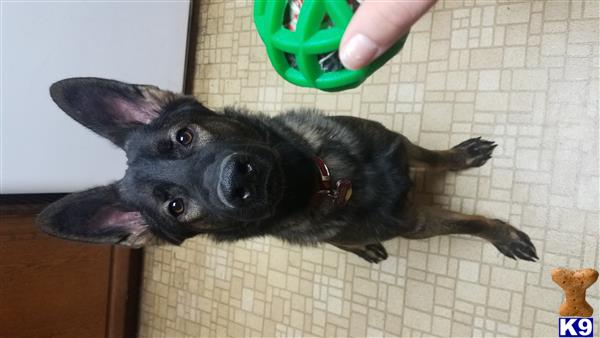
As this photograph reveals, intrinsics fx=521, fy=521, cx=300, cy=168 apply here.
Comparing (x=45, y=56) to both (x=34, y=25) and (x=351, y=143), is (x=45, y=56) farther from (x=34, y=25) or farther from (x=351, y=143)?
(x=351, y=143)

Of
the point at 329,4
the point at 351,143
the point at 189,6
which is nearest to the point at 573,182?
the point at 351,143

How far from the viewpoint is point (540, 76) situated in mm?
2783

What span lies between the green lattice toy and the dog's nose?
376 millimetres

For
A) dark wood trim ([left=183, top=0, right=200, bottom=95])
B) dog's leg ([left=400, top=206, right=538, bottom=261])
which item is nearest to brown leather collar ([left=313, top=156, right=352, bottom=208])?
dog's leg ([left=400, top=206, right=538, bottom=261])

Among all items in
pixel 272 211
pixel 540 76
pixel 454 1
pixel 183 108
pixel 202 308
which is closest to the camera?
pixel 272 211

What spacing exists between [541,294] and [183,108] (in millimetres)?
2080

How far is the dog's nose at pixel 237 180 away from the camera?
6.17ft

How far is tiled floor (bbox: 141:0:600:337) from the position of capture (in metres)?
2.67

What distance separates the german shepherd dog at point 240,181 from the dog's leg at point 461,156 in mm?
86

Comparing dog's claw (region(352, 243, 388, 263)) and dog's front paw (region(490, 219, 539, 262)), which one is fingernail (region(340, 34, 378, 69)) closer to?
dog's front paw (region(490, 219, 539, 262))

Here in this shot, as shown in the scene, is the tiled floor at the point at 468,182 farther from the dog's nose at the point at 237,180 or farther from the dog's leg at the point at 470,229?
the dog's nose at the point at 237,180

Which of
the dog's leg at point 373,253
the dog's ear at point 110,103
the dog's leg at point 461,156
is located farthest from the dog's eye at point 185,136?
the dog's leg at point 373,253

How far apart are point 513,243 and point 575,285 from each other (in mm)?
896

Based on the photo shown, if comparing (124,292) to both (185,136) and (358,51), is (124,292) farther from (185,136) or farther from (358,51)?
(358,51)
